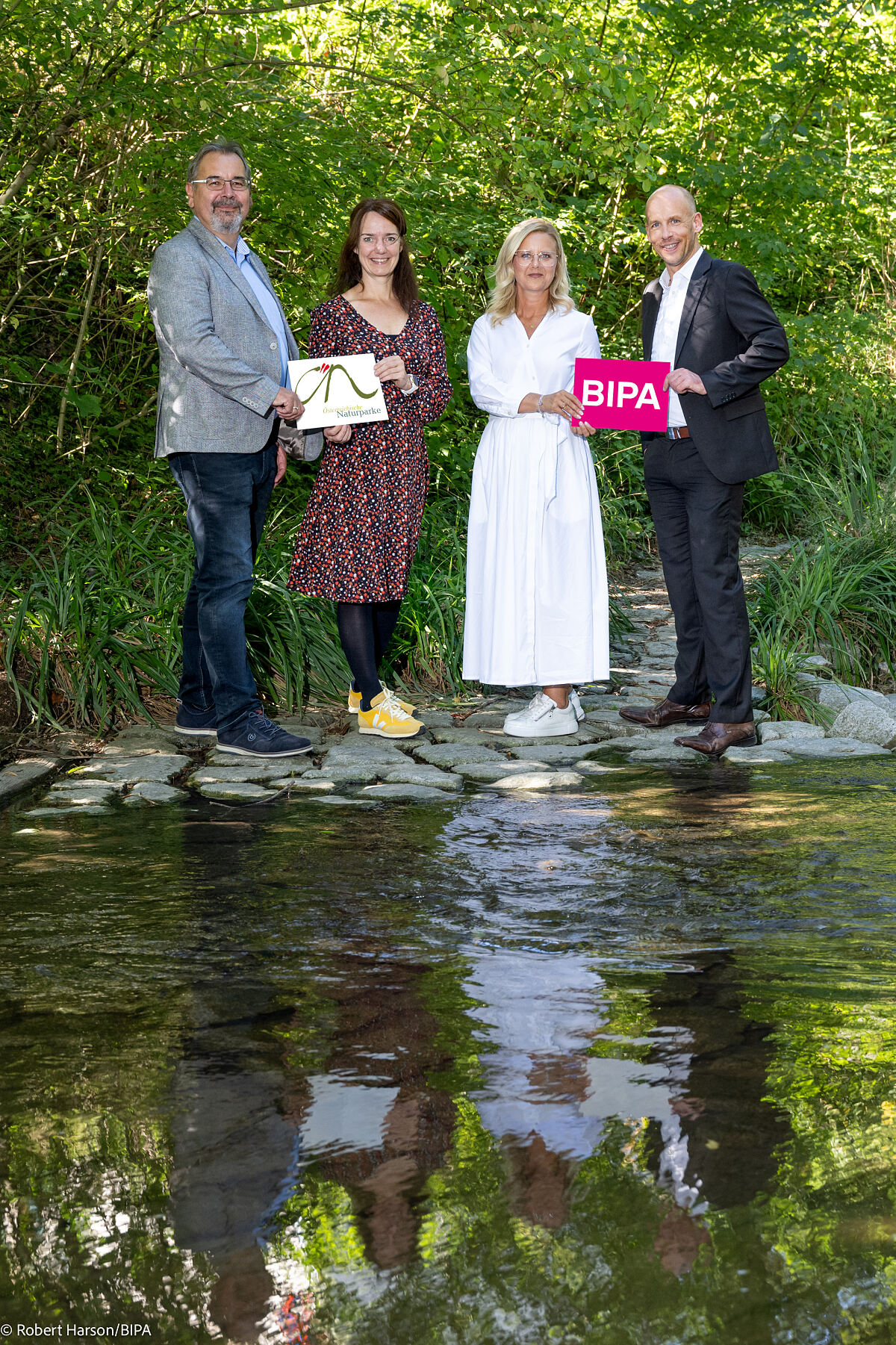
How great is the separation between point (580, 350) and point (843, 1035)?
3.57 m

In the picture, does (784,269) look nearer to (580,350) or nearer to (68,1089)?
(580,350)

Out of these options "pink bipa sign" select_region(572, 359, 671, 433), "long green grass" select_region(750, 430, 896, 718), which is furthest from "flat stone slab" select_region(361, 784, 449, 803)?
"long green grass" select_region(750, 430, 896, 718)

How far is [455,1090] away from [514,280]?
3.89m

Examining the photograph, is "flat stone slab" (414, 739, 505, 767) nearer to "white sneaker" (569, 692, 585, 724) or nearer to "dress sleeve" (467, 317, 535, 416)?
"white sneaker" (569, 692, 585, 724)

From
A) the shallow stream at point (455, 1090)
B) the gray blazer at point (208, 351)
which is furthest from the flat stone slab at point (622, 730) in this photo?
the gray blazer at point (208, 351)

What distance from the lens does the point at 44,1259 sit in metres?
1.83

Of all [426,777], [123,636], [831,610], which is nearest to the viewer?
[426,777]

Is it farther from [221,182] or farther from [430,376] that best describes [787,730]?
[221,182]

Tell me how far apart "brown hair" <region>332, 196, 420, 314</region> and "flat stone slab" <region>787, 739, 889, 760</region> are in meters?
2.36

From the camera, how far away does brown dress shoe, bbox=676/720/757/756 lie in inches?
201

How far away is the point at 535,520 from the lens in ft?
18.0

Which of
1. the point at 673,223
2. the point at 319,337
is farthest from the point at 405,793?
the point at 673,223

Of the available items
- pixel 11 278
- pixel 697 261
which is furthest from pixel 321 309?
pixel 11 278

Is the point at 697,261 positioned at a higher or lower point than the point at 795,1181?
higher
